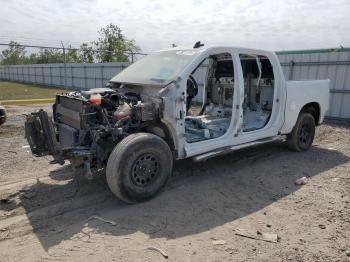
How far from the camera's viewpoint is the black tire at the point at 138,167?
4.06 metres

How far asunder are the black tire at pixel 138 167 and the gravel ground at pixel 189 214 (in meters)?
0.20

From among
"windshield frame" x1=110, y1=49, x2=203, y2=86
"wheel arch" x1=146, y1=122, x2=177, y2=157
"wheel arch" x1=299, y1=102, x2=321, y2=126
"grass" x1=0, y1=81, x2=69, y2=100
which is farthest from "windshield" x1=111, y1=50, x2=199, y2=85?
"grass" x1=0, y1=81, x2=69, y2=100

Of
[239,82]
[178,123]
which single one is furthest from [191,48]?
[178,123]

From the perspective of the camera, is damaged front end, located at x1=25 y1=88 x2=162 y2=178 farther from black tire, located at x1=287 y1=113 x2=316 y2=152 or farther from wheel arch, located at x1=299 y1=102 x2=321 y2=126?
wheel arch, located at x1=299 y1=102 x2=321 y2=126

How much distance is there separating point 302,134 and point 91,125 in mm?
4317

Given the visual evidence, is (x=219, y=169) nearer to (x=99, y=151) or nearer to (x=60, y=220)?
(x=99, y=151)

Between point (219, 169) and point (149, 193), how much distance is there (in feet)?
5.75

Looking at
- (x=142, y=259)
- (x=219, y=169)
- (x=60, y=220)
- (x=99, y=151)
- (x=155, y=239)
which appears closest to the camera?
(x=142, y=259)

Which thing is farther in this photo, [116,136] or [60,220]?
[116,136]

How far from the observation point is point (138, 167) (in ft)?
14.0

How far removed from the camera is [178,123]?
15.1 feet

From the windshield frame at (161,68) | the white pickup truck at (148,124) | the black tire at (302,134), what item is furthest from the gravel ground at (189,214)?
the windshield frame at (161,68)

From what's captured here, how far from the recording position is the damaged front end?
430cm

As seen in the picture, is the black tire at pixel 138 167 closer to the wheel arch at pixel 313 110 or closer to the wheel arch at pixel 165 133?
the wheel arch at pixel 165 133
